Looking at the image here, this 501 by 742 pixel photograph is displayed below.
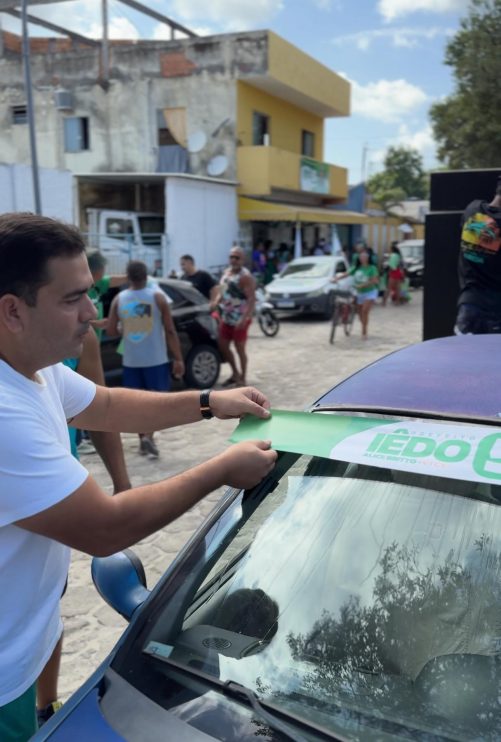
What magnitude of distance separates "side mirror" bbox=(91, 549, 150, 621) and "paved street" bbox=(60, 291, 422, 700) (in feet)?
4.86

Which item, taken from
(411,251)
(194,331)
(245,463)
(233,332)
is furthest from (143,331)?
(411,251)

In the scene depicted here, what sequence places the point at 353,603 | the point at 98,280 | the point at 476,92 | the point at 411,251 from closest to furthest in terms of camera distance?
the point at 353,603 → the point at 98,280 → the point at 476,92 → the point at 411,251

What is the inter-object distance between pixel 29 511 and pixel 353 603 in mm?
816

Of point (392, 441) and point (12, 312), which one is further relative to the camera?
point (392, 441)

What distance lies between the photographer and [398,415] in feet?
6.11

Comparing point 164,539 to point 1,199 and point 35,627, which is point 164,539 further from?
point 1,199

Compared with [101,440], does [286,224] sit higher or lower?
higher

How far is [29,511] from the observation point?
56.1 inches

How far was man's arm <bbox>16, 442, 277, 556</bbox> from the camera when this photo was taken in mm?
1454

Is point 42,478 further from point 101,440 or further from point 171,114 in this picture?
point 171,114

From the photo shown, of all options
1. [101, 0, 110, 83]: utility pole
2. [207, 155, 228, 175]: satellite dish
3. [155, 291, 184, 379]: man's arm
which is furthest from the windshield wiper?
[101, 0, 110, 83]: utility pole

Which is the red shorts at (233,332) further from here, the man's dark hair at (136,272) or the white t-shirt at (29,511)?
the white t-shirt at (29,511)

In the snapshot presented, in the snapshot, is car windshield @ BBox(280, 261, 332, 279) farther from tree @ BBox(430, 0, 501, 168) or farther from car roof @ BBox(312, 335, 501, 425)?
car roof @ BBox(312, 335, 501, 425)

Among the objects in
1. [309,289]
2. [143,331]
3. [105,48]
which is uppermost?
[105,48]
